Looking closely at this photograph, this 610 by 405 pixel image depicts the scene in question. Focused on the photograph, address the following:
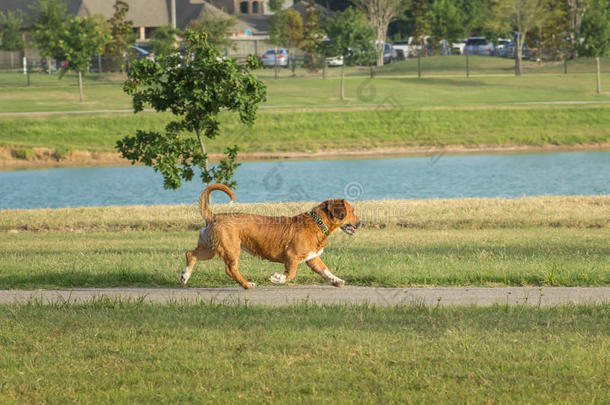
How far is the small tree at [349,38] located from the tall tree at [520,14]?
20794mm

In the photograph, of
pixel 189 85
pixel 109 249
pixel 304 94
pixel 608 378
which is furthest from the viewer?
pixel 304 94

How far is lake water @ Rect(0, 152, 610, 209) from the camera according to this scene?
28.8 m

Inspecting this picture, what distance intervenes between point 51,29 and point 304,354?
51.9 metres

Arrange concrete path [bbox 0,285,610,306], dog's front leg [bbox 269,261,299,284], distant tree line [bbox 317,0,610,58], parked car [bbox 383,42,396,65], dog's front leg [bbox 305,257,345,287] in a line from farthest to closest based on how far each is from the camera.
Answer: parked car [bbox 383,42,396,65] → distant tree line [bbox 317,0,610,58] → dog's front leg [bbox 305,257,345,287] → dog's front leg [bbox 269,261,299,284] → concrete path [bbox 0,285,610,306]

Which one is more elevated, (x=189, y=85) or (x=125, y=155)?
(x=189, y=85)

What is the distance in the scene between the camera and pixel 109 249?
14.8 metres

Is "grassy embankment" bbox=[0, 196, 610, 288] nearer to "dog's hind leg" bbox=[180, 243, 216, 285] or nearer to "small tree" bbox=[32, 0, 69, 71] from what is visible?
"dog's hind leg" bbox=[180, 243, 216, 285]

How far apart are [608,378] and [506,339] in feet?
3.90

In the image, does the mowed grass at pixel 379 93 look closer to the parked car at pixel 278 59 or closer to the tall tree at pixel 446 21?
the parked car at pixel 278 59

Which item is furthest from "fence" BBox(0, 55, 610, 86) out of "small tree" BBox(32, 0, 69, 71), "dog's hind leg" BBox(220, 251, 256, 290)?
"dog's hind leg" BBox(220, 251, 256, 290)

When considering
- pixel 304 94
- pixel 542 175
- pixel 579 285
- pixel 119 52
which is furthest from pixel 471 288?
pixel 119 52

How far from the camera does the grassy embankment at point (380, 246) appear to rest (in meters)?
11.0

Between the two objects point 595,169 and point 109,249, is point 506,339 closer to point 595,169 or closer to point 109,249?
point 109,249

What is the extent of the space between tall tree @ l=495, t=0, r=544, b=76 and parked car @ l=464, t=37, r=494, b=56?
9.75 metres
